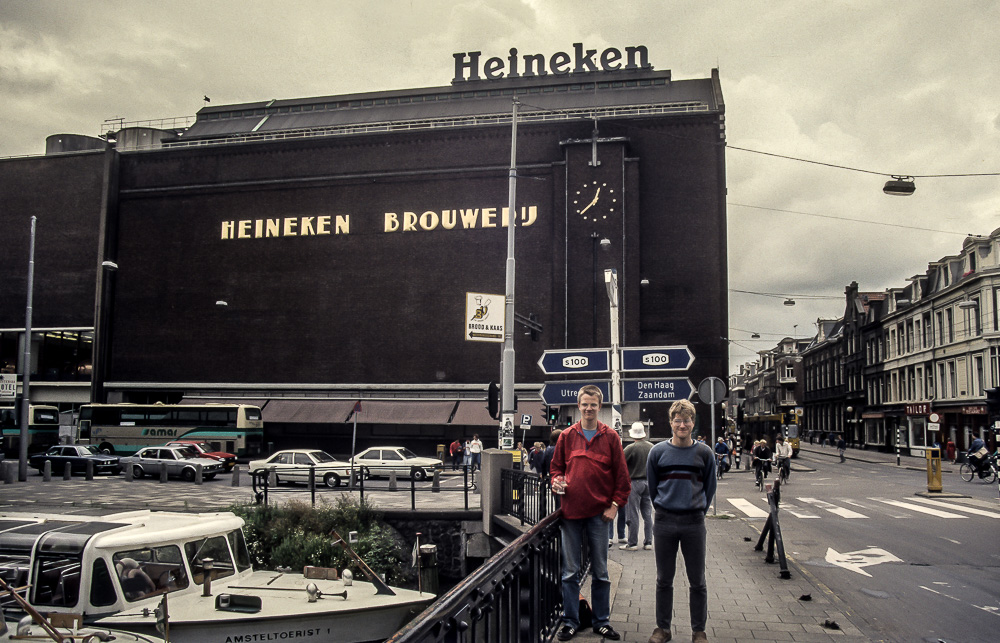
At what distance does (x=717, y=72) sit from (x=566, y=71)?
31.0ft

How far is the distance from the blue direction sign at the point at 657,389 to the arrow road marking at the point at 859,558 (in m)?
3.22

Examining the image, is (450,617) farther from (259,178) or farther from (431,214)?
(259,178)

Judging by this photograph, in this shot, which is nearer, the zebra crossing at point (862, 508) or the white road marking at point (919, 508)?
the white road marking at point (919, 508)

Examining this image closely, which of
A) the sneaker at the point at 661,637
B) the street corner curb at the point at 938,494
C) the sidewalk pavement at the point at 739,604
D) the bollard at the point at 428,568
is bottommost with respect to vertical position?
the bollard at the point at 428,568

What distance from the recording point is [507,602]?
14.5 feet

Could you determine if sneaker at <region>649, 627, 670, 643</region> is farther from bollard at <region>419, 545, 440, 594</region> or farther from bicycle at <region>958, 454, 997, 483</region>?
bicycle at <region>958, 454, 997, 483</region>

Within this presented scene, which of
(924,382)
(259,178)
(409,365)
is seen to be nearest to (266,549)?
A: (409,365)

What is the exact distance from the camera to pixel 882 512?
17.3 meters

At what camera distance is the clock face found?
131ft

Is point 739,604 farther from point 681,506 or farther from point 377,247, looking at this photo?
point 377,247

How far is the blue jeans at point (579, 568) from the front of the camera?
5781mm

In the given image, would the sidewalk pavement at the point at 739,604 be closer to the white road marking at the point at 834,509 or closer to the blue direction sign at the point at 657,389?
the blue direction sign at the point at 657,389

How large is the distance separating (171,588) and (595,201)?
33357 millimetres

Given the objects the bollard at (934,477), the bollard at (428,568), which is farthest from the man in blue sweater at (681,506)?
the bollard at (934,477)
